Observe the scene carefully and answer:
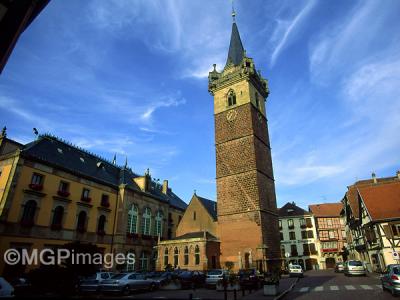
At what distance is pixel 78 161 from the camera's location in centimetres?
3344

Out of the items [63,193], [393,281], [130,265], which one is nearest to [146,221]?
[130,265]

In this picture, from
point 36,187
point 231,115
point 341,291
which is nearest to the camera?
point 341,291

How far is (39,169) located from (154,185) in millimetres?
22303

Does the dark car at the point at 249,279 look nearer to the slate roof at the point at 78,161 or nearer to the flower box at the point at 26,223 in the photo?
the flower box at the point at 26,223

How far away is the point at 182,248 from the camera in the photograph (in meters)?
34.2

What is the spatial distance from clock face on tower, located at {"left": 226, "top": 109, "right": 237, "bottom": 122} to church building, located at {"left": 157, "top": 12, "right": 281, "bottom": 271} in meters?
0.11

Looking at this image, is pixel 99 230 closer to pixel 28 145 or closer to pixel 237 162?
pixel 28 145

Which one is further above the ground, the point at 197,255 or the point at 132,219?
the point at 132,219

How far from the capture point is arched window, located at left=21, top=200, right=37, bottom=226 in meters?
24.5

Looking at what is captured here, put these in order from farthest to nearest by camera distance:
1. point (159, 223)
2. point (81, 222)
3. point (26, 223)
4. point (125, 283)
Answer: point (159, 223)
point (81, 222)
point (26, 223)
point (125, 283)

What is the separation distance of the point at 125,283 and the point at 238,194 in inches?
744

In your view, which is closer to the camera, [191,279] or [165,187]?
[191,279]

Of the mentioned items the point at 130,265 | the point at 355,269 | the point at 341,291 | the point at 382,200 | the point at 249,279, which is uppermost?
the point at 382,200

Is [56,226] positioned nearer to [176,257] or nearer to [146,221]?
[146,221]
